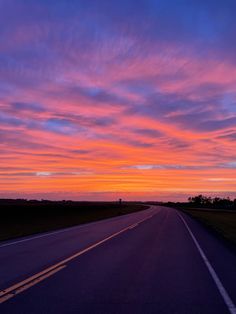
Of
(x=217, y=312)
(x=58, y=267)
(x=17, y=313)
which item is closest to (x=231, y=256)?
(x=58, y=267)


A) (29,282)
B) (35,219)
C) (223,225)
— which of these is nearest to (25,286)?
(29,282)

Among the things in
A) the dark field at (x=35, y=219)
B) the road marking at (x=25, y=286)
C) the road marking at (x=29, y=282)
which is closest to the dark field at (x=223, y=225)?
the road marking at (x=29, y=282)

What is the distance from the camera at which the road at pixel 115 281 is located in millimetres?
7949

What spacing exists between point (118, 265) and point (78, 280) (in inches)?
114

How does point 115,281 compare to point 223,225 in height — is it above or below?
below

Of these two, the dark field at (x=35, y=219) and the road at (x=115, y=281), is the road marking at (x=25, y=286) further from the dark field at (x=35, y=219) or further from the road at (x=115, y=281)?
the dark field at (x=35, y=219)

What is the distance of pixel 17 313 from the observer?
7.35m

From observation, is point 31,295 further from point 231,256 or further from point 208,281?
point 231,256

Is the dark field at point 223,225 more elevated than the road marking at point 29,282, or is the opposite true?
the dark field at point 223,225

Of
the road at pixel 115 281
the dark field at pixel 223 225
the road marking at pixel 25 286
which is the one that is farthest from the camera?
the dark field at pixel 223 225

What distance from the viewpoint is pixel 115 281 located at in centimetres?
1052

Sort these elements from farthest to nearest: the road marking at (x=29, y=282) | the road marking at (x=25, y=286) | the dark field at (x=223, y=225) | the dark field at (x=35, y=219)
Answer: the dark field at (x=35, y=219), the dark field at (x=223, y=225), the road marking at (x=29, y=282), the road marking at (x=25, y=286)

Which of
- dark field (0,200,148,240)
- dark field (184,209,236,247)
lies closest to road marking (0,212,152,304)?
dark field (184,209,236,247)

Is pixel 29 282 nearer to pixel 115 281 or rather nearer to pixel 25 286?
pixel 25 286
